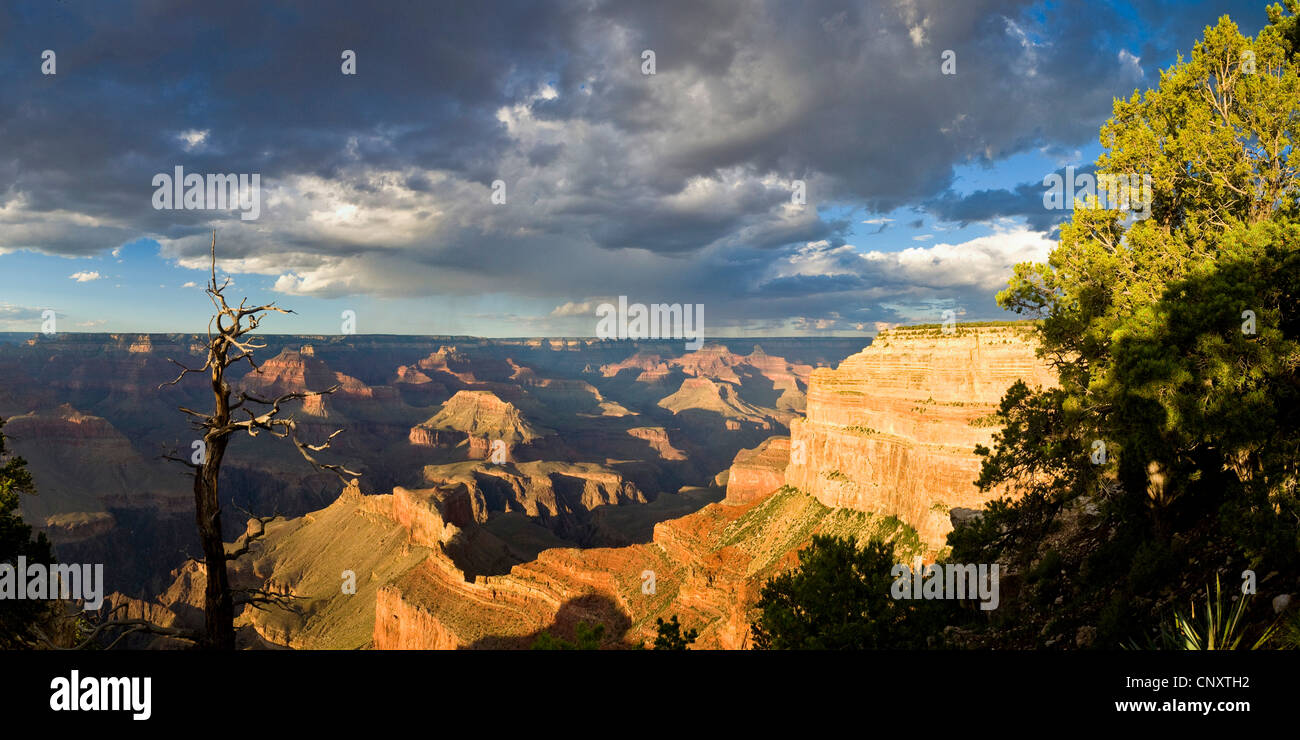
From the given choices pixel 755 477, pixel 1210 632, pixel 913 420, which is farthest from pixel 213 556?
pixel 755 477

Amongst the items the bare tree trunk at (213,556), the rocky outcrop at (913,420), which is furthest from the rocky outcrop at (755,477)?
the bare tree trunk at (213,556)

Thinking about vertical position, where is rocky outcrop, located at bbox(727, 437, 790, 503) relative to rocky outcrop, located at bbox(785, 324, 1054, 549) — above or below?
below

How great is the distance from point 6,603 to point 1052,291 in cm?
4013

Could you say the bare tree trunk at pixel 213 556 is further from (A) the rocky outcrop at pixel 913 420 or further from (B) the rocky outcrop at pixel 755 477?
(B) the rocky outcrop at pixel 755 477

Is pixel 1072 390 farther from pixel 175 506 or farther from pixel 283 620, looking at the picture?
pixel 175 506

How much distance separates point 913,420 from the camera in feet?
207

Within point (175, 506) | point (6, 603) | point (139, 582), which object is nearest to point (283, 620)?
point (139, 582)

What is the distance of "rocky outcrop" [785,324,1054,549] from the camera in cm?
5672

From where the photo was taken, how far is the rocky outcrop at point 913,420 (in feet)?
186

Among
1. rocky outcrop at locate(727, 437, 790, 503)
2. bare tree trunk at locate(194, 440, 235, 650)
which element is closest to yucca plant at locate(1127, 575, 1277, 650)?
bare tree trunk at locate(194, 440, 235, 650)

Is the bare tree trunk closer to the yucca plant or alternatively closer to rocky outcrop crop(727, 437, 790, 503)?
the yucca plant

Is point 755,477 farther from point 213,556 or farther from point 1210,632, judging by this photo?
point 213,556

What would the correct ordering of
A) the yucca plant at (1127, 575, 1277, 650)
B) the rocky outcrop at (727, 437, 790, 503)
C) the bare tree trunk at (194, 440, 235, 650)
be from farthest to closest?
the rocky outcrop at (727, 437, 790, 503) < the yucca plant at (1127, 575, 1277, 650) < the bare tree trunk at (194, 440, 235, 650)
